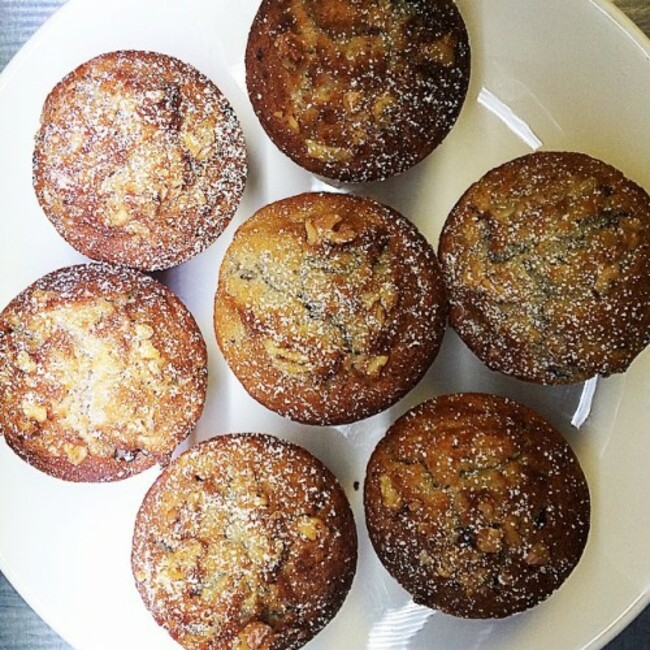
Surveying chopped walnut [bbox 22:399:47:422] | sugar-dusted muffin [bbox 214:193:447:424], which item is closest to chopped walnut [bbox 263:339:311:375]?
sugar-dusted muffin [bbox 214:193:447:424]

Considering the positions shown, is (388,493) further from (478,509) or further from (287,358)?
(287,358)

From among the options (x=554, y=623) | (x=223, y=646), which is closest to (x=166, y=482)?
(x=223, y=646)

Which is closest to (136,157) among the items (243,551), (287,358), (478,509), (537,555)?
(287,358)

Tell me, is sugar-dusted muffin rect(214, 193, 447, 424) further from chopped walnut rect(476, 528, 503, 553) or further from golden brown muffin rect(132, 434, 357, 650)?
chopped walnut rect(476, 528, 503, 553)

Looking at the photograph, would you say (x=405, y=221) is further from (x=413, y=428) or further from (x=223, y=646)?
(x=223, y=646)

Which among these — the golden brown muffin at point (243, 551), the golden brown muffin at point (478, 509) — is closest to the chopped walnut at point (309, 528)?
the golden brown muffin at point (243, 551)

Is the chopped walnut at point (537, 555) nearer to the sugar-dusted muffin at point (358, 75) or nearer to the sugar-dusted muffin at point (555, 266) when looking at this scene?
the sugar-dusted muffin at point (555, 266)
